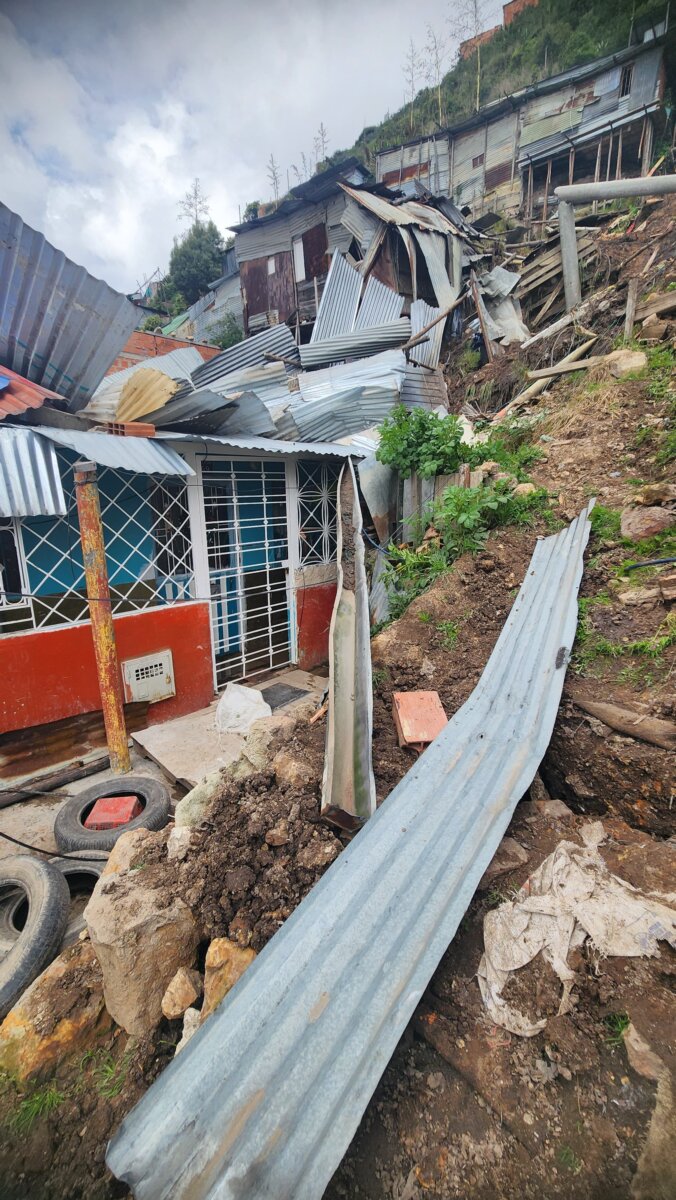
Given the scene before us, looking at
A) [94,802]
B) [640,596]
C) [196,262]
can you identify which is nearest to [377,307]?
[640,596]

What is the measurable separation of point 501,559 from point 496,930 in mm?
3122

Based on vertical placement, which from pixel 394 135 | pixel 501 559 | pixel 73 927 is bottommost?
pixel 73 927

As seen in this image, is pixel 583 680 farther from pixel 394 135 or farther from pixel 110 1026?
pixel 394 135

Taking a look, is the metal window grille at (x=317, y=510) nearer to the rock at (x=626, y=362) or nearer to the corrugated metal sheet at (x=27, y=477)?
the corrugated metal sheet at (x=27, y=477)

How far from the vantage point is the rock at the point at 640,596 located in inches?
121

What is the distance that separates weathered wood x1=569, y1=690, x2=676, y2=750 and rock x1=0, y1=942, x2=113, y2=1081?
8.85 feet

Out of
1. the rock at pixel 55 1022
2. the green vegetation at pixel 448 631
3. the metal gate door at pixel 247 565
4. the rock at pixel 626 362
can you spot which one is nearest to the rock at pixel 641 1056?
the rock at pixel 55 1022

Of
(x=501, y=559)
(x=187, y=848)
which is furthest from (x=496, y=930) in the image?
(x=501, y=559)

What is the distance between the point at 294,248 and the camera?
14539 mm

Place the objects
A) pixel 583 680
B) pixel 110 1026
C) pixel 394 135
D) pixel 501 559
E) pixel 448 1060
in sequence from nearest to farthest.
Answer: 1. pixel 448 1060
2. pixel 110 1026
3. pixel 583 680
4. pixel 501 559
5. pixel 394 135

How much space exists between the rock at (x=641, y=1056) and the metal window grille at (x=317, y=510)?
650cm

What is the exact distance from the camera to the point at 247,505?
21.4 ft

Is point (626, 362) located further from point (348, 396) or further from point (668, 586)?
point (668, 586)

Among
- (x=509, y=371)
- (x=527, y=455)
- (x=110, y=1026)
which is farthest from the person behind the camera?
(x=509, y=371)
